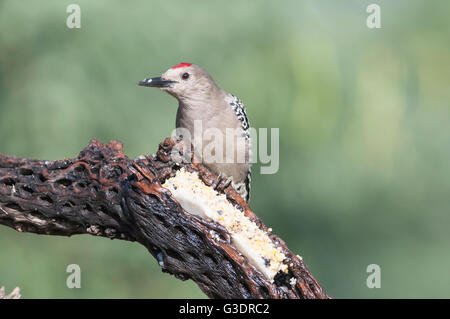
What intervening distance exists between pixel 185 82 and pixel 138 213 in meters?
1.50

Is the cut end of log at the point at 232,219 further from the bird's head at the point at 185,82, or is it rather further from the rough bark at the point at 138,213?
the bird's head at the point at 185,82

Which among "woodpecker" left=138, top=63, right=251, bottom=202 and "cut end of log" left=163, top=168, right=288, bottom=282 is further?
"woodpecker" left=138, top=63, right=251, bottom=202

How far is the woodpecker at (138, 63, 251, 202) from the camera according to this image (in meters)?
3.99

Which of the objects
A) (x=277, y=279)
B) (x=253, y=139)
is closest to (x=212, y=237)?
(x=277, y=279)

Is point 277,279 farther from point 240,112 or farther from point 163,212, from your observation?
point 240,112

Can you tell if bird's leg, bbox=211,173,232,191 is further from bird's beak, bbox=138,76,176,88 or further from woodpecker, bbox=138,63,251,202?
bird's beak, bbox=138,76,176,88

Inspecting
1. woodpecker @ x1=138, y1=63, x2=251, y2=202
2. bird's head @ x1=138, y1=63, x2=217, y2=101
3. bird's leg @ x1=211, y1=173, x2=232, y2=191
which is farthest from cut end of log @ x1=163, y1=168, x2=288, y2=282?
bird's head @ x1=138, y1=63, x2=217, y2=101

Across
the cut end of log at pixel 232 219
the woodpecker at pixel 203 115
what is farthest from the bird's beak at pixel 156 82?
the cut end of log at pixel 232 219

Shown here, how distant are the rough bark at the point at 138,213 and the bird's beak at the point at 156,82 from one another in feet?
2.73

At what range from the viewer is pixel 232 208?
2910 mm

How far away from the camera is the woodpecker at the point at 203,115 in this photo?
399 cm

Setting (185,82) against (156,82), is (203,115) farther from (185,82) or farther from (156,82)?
(156,82)

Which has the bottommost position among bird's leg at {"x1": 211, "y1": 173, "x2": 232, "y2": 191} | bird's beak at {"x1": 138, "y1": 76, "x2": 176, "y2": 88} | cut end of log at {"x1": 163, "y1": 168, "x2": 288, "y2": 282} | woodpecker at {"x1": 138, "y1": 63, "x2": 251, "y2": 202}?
cut end of log at {"x1": 163, "y1": 168, "x2": 288, "y2": 282}
